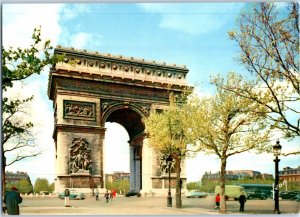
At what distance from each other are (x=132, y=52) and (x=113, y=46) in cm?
76

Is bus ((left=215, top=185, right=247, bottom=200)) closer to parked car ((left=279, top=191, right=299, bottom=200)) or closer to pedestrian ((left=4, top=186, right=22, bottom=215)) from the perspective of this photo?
parked car ((left=279, top=191, right=299, bottom=200))

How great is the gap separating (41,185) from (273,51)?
10.1m

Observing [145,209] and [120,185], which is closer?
[145,209]

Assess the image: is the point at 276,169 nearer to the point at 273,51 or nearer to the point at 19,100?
the point at 273,51

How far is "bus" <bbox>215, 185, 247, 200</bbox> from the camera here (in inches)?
655

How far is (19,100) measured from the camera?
15.0 m

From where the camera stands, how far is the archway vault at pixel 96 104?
25.1 metres

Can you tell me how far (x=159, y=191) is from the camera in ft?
90.2

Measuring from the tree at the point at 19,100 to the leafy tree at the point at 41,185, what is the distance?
115cm

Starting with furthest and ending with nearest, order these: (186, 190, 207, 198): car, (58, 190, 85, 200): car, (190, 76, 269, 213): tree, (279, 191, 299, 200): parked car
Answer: (58, 190, 85, 200): car
(186, 190, 207, 198): car
(190, 76, 269, 213): tree
(279, 191, 299, 200): parked car

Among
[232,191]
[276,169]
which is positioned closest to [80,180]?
[232,191]

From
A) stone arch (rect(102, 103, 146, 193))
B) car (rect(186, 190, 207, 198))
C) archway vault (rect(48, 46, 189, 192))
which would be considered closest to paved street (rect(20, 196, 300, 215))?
car (rect(186, 190, 207, 198))

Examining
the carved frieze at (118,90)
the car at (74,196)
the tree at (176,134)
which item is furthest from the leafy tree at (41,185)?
the carved frieze at (118,90)

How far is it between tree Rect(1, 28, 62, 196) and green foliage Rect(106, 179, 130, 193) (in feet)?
32.0
